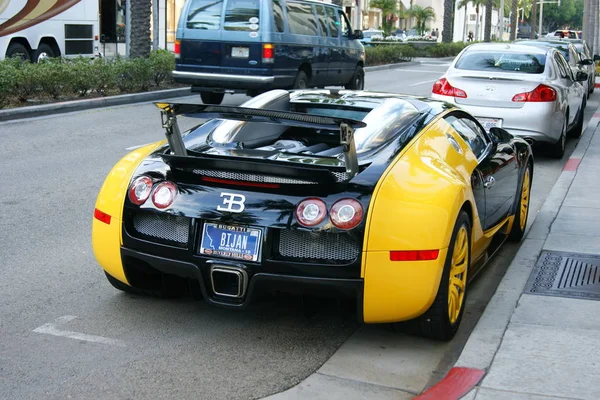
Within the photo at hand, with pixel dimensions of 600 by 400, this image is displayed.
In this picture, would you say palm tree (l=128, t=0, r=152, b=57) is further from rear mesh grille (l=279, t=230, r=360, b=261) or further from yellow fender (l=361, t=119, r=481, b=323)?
rear mesh grille (l=279, t=230, r=360, b=261)

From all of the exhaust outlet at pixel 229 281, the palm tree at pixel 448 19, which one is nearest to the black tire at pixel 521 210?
the exhaust outlet at pixel 229 281

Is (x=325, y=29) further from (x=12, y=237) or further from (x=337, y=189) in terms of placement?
(x=337, y=189)

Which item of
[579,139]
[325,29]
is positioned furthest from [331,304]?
[325,29]

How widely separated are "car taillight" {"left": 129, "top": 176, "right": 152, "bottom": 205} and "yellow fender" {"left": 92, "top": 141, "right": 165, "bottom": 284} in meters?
0.06

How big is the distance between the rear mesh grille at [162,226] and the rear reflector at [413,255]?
1.15m

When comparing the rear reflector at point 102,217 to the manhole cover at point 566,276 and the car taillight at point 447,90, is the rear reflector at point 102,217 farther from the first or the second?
the car taillight at point 447,90

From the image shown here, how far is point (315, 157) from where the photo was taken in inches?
205

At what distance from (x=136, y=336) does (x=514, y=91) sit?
8127 mm

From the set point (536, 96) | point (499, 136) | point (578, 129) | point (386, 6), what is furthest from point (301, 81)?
point (386, 6)

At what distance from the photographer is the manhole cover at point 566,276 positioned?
636 centimetres

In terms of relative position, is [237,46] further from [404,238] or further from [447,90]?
[404,238]

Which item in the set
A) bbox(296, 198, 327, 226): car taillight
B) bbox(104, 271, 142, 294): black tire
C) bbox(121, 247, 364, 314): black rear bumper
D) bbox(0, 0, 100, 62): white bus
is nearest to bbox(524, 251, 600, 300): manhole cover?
bbox(121, 247, 364, 314): black rear bumper

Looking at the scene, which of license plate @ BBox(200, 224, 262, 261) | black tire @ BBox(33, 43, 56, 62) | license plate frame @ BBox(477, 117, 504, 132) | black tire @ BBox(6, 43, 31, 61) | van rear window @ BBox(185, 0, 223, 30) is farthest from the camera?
black tire @ BBox(33, 43, 56, 62)

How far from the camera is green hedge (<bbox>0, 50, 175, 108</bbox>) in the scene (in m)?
15.9
